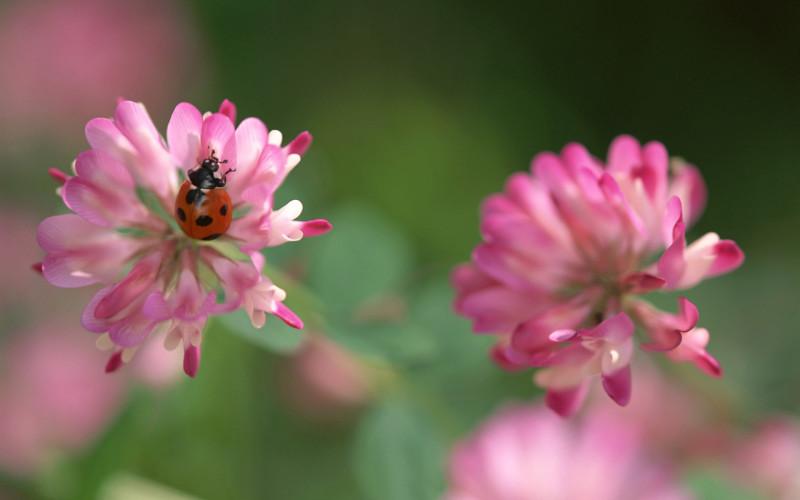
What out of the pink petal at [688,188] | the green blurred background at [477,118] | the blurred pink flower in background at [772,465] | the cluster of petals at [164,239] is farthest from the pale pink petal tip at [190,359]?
the blurred pink flower in background at [772,465]

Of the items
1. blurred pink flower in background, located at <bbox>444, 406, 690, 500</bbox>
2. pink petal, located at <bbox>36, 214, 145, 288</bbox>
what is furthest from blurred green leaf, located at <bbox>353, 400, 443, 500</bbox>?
pink petal, located at <bbox>36, 214, 145, 288</bbox>

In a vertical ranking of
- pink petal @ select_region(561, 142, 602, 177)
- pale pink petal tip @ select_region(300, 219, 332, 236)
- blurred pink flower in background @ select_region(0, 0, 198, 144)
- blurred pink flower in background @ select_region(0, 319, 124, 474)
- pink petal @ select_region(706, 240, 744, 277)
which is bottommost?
blurred pink flower in background @ select_region(0, 319, 124, 474)

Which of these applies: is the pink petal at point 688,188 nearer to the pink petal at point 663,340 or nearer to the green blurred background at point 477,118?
the pink petal at point 663,340

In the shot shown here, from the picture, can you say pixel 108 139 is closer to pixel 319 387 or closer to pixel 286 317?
pixel 286 317

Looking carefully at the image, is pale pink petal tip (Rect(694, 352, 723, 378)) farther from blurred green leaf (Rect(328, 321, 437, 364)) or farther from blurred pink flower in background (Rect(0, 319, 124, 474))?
blurred pink flower in background (Rect(0, 319, 124, 474))

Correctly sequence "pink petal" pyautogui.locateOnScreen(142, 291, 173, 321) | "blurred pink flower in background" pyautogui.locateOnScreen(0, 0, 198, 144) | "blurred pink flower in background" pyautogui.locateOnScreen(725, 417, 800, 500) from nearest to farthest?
"pink petal" pyautogui.locateOnScreen(142, 291, 173, 321)
"blurred pink flower in background" pyautogui.locateOnScreen(725, 417, 800, 500)
"blurred pink flower in background" pyautogui.locateOnScreen(0, 0, 198, 144)
